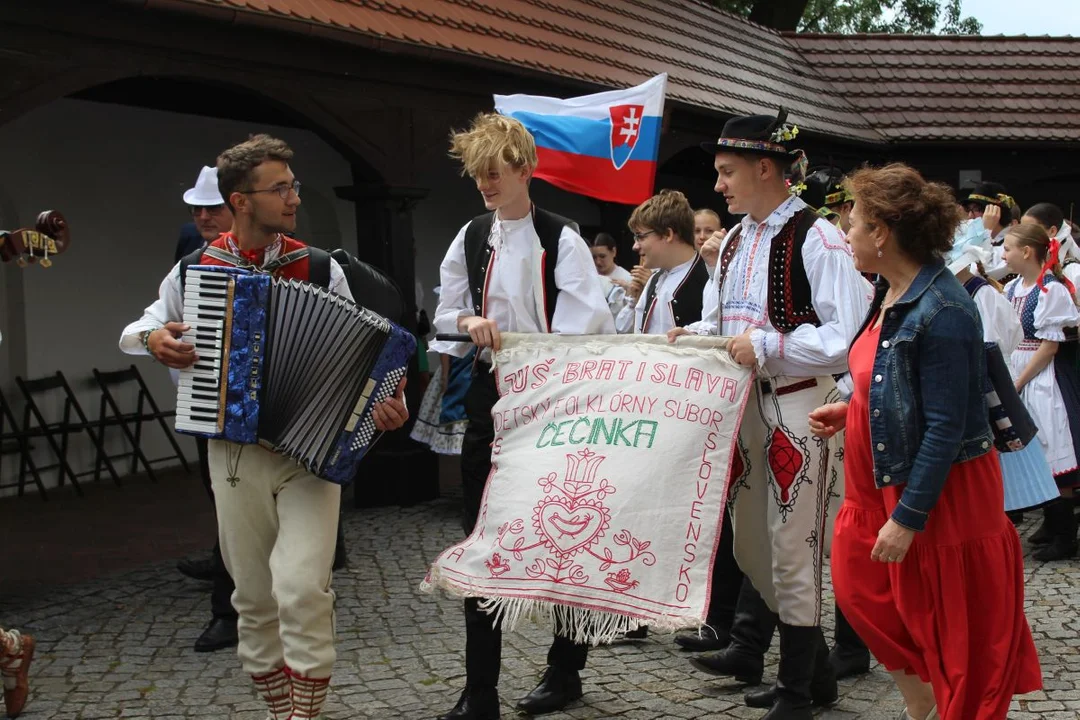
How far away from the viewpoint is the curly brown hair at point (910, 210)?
3295 millimetres

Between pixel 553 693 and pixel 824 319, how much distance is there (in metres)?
1.59

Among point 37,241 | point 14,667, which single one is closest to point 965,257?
point 37,241

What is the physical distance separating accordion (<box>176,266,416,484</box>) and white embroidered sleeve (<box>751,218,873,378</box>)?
1.16 m

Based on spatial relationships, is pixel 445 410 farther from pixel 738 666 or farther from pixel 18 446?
pixel 738 666

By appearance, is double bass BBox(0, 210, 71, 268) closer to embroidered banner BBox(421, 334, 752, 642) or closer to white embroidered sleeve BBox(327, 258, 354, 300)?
white embroidered sleeve BBox(327, 258, 354, 300)

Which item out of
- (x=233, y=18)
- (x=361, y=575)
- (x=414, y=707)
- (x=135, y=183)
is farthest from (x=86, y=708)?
(x=135, y=183)

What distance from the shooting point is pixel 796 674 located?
3.94 meters

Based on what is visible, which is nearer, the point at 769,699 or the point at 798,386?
the point at 798,386

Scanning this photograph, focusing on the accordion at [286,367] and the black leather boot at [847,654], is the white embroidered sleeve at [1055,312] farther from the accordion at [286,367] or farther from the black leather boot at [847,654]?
the accordion at [286,367]

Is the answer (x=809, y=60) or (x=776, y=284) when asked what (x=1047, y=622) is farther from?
(x=809, y=60)

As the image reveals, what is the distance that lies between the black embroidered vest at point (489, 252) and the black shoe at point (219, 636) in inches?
75.2

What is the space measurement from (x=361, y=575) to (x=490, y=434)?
2559 mm

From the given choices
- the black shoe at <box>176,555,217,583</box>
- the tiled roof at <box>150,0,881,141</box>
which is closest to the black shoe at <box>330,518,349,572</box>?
the black shoe at <box>176,555,217,583</box>

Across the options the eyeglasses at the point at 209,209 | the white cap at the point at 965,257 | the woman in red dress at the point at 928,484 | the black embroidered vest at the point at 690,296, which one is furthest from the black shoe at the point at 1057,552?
the eyeglasses at the point at 209,209
